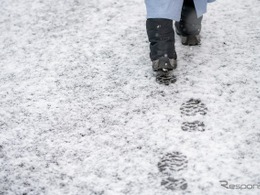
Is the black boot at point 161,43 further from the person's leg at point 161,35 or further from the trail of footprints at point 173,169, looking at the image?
the trail of footprints at point 173,169

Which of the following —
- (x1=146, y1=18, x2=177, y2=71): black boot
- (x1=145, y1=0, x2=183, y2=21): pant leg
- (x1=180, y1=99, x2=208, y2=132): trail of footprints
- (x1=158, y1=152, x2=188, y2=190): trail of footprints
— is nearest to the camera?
(x1=158, y1=152, x2=188, y2=190): trail of footprints

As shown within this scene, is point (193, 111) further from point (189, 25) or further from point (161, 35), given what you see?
point (189, 25)

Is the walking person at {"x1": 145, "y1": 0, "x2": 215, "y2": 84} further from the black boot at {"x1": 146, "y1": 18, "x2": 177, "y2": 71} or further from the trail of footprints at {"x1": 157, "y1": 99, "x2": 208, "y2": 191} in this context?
the trail of footprints at {"x1": 157, "y1": 99, "x2": 208, "y2": 191}

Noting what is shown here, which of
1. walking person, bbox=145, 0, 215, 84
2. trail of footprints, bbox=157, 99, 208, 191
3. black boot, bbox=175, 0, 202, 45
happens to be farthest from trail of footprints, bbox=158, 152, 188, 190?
black boot, bbox=175, 0, 202, 45

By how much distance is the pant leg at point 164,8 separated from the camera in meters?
2.17

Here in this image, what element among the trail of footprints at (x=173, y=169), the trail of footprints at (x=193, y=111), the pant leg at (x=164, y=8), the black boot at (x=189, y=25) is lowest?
the trail of footprints at (x=173, y=169)

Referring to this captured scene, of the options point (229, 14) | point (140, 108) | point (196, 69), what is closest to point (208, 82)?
point (196, 69)

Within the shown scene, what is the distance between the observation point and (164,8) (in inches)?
85.7

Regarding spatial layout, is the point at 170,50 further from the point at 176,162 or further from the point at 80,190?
the point at 80,190

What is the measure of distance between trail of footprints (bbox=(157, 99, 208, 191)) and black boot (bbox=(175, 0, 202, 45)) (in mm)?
816

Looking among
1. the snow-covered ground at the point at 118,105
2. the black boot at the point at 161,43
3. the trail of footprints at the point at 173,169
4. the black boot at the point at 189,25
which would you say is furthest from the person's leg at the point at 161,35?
the trail of footprints at the point at 173,169

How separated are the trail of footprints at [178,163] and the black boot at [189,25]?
82cm

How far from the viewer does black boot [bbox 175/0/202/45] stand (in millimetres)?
2551

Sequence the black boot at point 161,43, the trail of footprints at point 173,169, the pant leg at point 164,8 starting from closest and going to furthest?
the trail of footprints at point 173,169
the pant leg at point 164,8
the black boot at point 161,43
